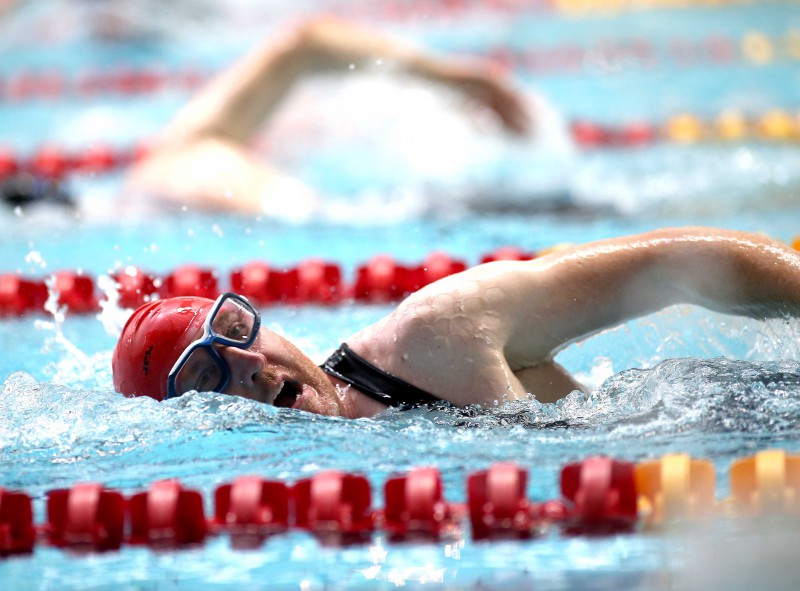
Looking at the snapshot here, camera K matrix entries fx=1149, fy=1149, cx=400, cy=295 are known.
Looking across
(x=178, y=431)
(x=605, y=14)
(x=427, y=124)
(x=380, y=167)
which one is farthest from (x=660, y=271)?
(x=605, y=14)

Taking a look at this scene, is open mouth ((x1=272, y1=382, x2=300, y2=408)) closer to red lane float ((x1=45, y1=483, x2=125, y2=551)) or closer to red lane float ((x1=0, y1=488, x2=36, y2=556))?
red lane float ((x1=45, y1=483, x2=125, y2=551))

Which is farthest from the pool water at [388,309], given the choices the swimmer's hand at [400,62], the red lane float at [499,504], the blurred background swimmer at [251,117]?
the swimmer's hand at [400,62]

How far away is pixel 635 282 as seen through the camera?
248 cm

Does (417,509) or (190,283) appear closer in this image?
(417,509)

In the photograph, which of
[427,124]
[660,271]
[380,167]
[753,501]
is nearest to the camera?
[753,501]

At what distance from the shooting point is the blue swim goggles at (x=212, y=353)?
7.89 ft

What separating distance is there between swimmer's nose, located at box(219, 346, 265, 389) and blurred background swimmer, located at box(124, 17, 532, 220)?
2.40 metres

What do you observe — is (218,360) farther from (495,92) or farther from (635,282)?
(495,92)

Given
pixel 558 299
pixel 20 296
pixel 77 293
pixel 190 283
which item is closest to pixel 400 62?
pixel 190 283

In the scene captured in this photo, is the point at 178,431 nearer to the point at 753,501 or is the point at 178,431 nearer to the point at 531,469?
the point at 531,469

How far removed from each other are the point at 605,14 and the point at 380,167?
3.78 m

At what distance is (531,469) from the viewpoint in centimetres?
229

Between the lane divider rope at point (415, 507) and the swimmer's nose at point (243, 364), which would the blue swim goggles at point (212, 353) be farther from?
the lane divider rope at point (415, 507)

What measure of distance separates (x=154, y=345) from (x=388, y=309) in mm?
1437
